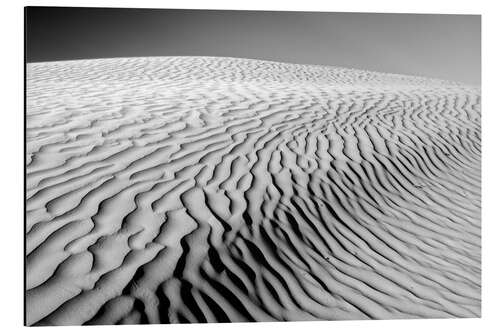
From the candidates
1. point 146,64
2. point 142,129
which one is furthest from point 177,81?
point 142,129

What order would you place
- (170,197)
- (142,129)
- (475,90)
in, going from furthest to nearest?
(475,90) < (142,129) < (170,197)

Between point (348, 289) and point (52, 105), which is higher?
point (52, 105)

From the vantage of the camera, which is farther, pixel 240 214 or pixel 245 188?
pixel 245 188

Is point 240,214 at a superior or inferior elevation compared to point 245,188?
inferior

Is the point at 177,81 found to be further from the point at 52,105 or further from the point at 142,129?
the point at 142,129
